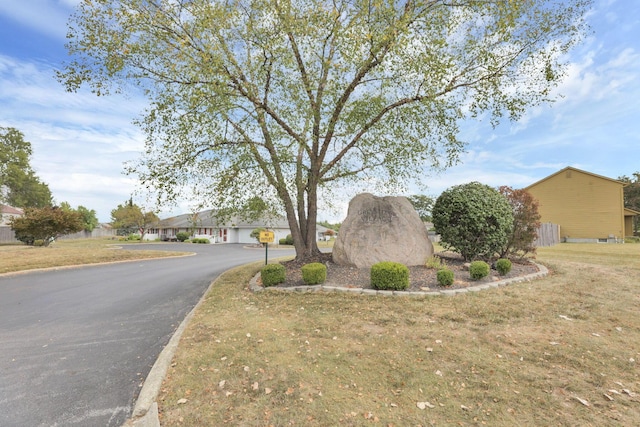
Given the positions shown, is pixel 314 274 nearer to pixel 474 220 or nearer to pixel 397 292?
pixel 397 292

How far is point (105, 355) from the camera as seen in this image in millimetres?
4414

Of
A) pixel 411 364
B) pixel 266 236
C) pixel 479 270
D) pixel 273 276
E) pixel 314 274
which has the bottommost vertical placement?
pixel 411 364

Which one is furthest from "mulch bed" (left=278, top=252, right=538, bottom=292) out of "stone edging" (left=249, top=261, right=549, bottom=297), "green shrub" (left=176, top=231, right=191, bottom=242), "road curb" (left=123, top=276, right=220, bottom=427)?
"green shrub" (left=176, top=231, right=191, bottom=242)

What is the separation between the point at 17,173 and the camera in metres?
33.8

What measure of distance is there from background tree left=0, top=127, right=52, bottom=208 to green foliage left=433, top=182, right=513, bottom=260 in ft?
143

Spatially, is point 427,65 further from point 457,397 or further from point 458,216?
point 457,397

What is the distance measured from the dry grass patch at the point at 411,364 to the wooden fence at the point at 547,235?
58.4ft

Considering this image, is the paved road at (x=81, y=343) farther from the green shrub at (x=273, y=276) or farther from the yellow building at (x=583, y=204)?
the yellow building at (x=583, y=204)

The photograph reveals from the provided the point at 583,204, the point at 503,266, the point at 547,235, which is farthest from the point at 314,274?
the point at 583,204

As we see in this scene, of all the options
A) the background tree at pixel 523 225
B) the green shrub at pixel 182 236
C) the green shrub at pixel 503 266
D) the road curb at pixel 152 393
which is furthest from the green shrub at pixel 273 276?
the green shrub at pixel 182 236

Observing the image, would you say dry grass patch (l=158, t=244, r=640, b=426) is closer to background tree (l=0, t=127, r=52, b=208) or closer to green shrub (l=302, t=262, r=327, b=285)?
green shrub (l=302, t=262, r=327, b=285)

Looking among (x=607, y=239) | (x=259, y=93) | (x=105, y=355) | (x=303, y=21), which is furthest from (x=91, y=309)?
(x=607, y=239)

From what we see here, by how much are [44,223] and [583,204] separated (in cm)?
3852

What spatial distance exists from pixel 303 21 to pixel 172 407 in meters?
9.39
